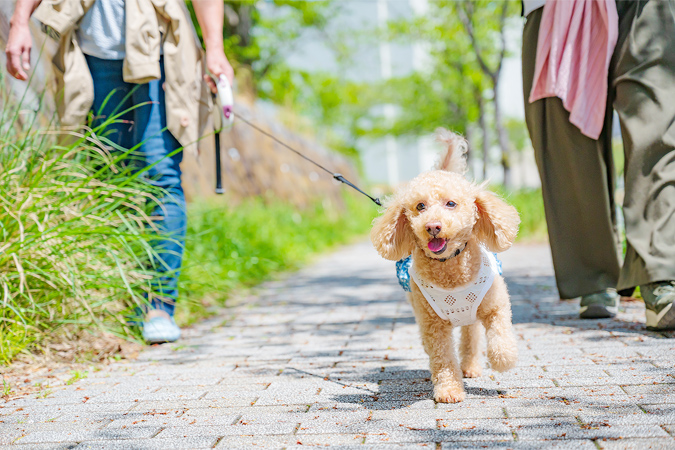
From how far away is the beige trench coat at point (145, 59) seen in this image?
3.15 m

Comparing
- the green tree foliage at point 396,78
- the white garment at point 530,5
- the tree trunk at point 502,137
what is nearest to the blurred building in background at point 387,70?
the green tree foliage at point 396,78

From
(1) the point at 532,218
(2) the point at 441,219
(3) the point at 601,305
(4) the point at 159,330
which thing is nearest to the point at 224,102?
(4) the point at 159,330

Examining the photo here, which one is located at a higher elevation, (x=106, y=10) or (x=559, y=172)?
(x=106, y=10)

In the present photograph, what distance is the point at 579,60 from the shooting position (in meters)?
3.23

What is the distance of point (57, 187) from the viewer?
10.1 feet

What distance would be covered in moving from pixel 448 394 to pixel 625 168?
5.25 ft

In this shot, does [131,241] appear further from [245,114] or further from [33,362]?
[245,114]

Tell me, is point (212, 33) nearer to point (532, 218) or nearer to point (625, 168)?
point (625, 168)

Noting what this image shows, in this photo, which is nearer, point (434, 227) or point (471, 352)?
point (434, 227)

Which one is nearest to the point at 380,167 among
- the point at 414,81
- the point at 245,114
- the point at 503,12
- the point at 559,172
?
the point at 414,81

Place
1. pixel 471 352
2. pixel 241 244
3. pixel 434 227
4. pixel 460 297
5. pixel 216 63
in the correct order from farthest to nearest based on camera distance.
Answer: pixel 241 244
pixel 216 63
pixel 471 352
pixel 460 297
pixel 434 227

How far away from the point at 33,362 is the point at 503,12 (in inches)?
410

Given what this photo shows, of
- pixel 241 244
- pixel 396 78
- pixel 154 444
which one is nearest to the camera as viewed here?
pixel 154 444

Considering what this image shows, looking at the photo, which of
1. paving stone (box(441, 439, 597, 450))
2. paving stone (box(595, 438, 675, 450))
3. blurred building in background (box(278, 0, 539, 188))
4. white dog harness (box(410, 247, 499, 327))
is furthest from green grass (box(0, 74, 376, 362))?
blurred building in background (box(278, 0, 539, 188))
